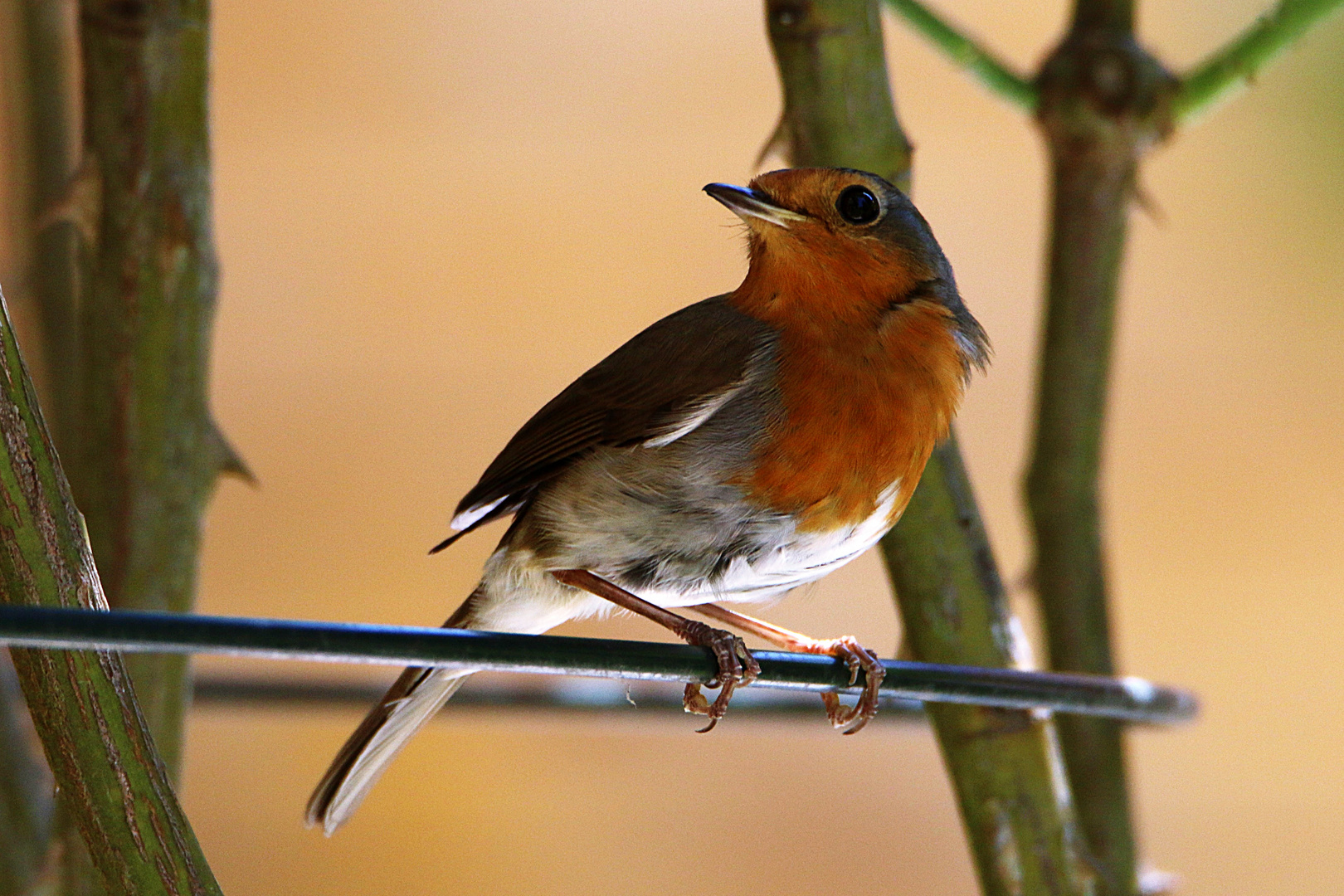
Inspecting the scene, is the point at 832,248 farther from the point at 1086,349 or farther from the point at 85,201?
the point at 85,201

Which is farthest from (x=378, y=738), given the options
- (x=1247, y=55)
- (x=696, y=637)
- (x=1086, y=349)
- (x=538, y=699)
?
(x=1247, y=55)

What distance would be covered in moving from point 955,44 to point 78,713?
121 centimetres

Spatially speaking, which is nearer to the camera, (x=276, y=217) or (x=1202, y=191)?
(x=276, y=217)

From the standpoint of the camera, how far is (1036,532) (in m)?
1.86

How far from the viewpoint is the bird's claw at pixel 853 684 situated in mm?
1303

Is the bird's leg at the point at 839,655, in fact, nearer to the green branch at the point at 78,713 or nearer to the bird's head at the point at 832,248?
the bird's head at the point at 832,248

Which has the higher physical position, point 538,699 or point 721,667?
point 721,667

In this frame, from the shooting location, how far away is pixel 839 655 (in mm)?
1529

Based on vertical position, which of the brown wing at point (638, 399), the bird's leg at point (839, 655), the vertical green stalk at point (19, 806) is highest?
the brown wing at point (638, 399)

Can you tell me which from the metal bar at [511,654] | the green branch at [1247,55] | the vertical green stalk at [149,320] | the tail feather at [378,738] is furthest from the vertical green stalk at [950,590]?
the vertical green stalk at [149,320]

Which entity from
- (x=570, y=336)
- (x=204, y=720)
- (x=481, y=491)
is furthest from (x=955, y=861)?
(x=481, y=491)

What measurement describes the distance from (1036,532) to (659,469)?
624mm

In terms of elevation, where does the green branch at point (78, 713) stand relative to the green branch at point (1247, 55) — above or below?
below

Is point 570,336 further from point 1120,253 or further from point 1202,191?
point 1202,191
